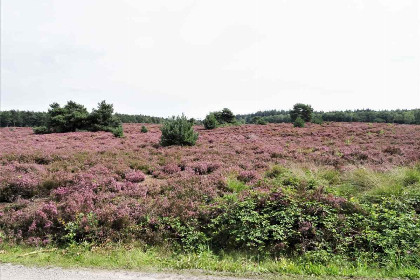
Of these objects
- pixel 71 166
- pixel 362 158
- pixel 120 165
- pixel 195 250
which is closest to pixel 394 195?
pixel 195 250

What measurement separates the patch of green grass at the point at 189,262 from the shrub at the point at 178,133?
1115 cm


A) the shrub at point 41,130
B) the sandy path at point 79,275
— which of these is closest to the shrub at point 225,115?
the shrub at point 41,130

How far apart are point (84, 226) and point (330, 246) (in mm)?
5761

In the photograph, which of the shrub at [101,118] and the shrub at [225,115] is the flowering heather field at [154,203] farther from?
the shrub at [225,115]

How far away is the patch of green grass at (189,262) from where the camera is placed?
3973 mm

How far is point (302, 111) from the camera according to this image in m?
54.3

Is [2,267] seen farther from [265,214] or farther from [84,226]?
[265,214]

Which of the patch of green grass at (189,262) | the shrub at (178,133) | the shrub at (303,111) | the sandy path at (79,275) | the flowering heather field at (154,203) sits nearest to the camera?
the sandy path at (79,275)

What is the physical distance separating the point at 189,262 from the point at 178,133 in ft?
39.7

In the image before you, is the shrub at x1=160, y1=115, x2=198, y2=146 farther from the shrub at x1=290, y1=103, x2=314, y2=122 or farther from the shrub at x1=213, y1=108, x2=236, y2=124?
the shrub at x1=290, y1=103, x2=314, y2=122

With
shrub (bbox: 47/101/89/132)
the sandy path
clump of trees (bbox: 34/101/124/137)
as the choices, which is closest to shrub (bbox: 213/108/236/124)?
clump of trees (bbox: 34/101/124/137)

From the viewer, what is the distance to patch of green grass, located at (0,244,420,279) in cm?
397

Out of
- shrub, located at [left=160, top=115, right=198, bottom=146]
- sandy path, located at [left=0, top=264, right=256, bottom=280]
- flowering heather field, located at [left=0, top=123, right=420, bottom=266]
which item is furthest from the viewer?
shrub, located at [left=160, top=115, right=198, bottom=146]

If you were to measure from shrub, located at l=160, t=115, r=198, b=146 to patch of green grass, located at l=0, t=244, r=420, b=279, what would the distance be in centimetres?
1115
